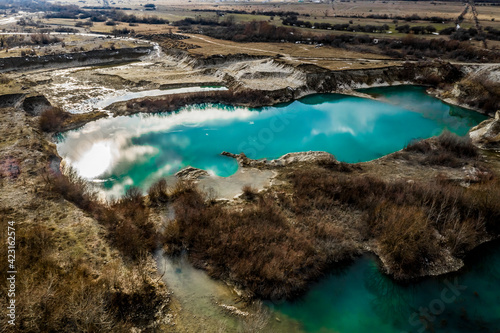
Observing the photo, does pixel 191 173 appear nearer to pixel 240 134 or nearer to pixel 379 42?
pixel 240 134

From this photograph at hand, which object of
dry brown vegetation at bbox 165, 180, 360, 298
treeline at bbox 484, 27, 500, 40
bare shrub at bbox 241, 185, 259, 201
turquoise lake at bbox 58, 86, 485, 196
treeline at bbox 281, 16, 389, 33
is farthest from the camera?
treeline at bbox 281, 16, 389, 33

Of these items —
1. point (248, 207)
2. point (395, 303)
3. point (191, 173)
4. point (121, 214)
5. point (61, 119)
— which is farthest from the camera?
point (61, 119)

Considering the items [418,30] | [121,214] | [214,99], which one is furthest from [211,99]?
[418,30]

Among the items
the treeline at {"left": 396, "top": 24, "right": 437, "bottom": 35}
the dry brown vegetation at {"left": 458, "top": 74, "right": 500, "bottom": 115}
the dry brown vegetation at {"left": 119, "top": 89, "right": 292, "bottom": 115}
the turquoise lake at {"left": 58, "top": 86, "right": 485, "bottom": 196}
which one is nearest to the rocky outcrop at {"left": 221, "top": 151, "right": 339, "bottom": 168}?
the turquoise lake at {"left": 58, "top": 86, "right": 485, "bottom": 196}

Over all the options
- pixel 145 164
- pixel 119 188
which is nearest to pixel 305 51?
pixel 145 164

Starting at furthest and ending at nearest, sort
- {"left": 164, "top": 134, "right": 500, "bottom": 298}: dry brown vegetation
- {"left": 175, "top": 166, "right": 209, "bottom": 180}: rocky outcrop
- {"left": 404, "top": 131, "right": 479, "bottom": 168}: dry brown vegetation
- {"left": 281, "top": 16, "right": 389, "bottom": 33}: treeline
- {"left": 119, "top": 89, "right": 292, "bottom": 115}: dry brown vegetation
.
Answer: {"left": 281, "top": 16, "right": 389, "bottom": 33}: treeline
{"left": 119, "top": 89, "right": 292, "bottom": 115}: dry brown vegetation
{"left": 404, "top": 131, "right": 479, "bottom": 168}: dry brown vegetation
{"left": 175, "top": 166, "right": 209, "bottom": 180}: rocky outcrop
{"left": 164, "top": 134, "right": 500, "bottom": 298}: dry brown vegetation

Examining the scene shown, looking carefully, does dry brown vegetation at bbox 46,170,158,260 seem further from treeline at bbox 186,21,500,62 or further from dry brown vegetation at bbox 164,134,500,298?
treeline at bbox 186,21,500,62
